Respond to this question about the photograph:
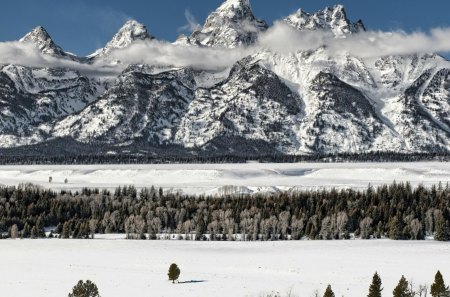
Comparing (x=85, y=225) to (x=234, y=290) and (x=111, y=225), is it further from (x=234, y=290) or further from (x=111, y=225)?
(x=234, y=290)

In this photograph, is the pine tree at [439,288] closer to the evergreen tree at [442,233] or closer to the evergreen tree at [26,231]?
the evergreen tree at [442,233]

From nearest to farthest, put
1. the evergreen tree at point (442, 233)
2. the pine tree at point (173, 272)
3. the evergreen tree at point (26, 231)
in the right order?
the pine tree at point (173, 272)
the evergreen tree at point (442, 233)
the evergreen tree at point (26, 231)

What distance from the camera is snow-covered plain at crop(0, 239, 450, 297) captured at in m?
84.6

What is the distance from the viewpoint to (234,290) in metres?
82.8

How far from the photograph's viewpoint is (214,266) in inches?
4232

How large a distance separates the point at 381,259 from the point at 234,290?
43.2 metres

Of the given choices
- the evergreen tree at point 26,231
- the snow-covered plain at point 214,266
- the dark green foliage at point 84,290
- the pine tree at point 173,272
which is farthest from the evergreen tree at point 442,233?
the dark green foliage at point 84,290


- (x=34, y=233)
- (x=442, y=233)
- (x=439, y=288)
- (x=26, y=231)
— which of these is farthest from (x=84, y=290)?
(x=442, y=233)

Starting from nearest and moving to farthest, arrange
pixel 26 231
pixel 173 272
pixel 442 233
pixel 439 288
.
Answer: pixel 439 288, pixel 173 272, pixel 442 233, pixel 26 231

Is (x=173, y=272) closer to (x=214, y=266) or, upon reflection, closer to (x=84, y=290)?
(x=214, y=266)

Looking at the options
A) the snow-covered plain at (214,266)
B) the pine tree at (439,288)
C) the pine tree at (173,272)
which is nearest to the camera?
the pine tree at (439,288)

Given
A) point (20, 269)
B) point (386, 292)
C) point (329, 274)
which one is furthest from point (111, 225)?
point (386, 292)

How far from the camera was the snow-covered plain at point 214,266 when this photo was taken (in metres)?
84.6

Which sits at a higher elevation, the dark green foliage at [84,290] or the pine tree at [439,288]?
the pine tree at [439,288]
